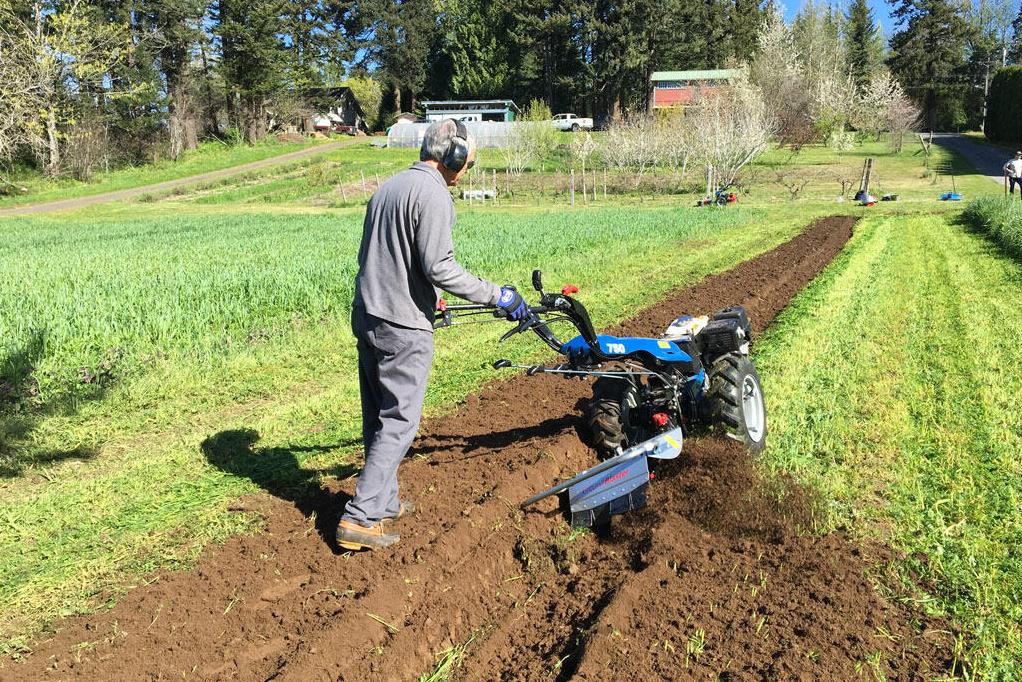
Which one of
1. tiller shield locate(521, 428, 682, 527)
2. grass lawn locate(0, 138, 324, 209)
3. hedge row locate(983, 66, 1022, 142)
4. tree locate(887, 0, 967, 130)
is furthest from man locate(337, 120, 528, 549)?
tree locate(887, 0, 967, 130)

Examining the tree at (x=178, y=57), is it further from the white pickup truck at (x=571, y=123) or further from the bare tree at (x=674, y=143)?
the bare tree at (x=674, y=143)

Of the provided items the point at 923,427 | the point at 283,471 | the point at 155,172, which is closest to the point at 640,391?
the point at 923,427

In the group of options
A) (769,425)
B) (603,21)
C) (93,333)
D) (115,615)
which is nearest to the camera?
(115,615)

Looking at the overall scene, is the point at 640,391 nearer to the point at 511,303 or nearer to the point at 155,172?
the point at 511,303

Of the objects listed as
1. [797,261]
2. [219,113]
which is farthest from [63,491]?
[219,113]

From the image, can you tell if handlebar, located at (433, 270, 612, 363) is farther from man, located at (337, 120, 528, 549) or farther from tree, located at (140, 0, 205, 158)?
tree, located at (140, 0, 205, 158)

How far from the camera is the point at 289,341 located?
9641 mm

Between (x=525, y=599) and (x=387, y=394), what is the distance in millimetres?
1362

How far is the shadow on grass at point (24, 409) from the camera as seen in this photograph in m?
6.18

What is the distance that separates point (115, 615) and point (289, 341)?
5.95 metres

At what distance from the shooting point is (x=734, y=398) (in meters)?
5.40

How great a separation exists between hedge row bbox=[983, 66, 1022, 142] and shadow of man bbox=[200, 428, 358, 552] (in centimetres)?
5456

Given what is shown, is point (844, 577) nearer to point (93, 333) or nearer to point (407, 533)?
point (407, 533)

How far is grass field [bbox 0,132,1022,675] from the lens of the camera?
4.48 meters
